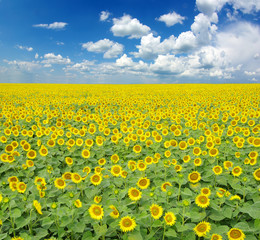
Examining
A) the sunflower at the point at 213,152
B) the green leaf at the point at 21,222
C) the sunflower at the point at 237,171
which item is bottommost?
the green leaf at the point at 21,222

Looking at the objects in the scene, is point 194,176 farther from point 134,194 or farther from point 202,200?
point 134,194

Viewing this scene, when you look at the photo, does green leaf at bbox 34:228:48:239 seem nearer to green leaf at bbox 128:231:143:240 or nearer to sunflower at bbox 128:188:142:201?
green leaf at bbox 128:231:143:240

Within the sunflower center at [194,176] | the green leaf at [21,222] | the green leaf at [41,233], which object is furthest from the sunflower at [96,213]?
the sunflower center at [194,176]

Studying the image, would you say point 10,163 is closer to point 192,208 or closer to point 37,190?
point 37,190

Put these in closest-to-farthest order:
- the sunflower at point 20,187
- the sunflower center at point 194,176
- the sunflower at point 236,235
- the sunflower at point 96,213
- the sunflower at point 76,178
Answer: the sunflower at point 236,235
the sunflower at point 96,213
the sunflower at point 20,187
the sunflower at point 76,178
the sunflower center at point 194,176

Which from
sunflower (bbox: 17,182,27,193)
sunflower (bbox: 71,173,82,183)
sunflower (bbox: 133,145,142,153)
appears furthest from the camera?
sunflower (bbox: 133,145,142,153)

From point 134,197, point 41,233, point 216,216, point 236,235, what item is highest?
point 134,197

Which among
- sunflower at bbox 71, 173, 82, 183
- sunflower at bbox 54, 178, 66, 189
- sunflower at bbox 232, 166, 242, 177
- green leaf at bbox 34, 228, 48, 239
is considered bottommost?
green leaf at bbox 34, 228, 48, 239

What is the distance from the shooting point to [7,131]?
6762mm

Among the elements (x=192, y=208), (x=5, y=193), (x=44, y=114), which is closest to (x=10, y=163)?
(x=5, y=193)

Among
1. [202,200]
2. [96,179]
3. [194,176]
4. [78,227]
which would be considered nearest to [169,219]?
[202,200]

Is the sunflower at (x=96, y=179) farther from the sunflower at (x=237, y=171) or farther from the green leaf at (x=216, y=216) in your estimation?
the sunflower at (x=237, y=171)

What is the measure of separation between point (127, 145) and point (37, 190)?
9.14ft

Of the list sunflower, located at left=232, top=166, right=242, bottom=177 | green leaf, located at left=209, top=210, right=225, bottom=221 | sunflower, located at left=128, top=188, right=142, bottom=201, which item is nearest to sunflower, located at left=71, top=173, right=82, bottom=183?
sunflower, located at left=128, top=188, right=142, bottom=201
